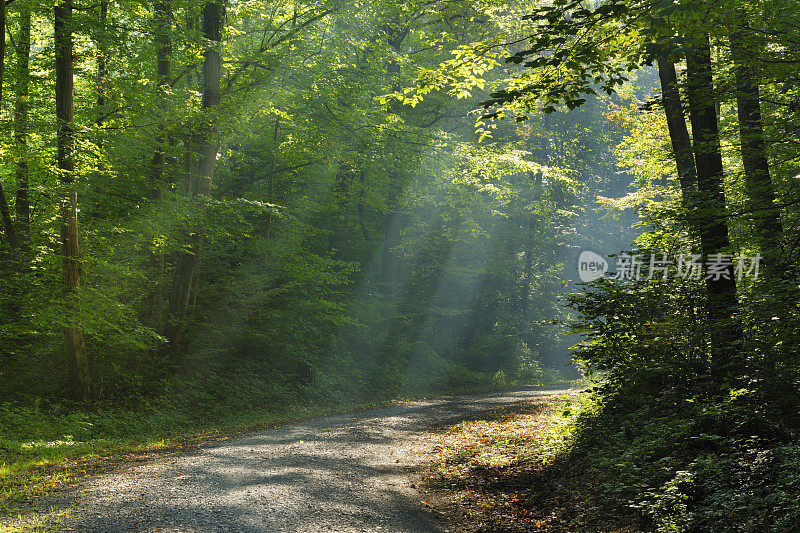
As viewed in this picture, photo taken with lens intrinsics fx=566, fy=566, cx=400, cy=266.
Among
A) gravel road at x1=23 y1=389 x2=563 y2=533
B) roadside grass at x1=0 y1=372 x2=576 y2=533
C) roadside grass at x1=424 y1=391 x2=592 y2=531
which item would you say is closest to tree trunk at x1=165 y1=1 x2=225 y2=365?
roadside grass at x1=0 y1=372 x2=576 y2=533

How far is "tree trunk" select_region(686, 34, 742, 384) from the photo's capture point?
20.5 ft

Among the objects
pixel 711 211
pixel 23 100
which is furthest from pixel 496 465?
pixel 23 100

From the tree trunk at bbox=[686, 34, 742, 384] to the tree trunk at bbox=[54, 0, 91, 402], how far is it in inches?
400

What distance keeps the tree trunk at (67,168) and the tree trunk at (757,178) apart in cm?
1055

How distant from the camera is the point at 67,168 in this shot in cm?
1073

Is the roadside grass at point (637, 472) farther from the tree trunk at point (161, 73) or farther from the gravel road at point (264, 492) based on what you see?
the tree trunk at point (161, 73)

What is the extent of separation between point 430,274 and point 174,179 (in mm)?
14751

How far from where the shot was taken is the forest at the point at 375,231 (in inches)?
229

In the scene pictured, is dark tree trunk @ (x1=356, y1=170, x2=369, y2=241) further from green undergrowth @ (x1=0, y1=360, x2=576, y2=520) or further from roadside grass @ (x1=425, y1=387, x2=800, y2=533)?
roadside grass @ (x1=425, y1=387, x2=800, y2=533)

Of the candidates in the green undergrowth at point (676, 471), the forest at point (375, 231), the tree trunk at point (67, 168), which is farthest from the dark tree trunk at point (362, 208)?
the green undergrowth at point (676, 471)

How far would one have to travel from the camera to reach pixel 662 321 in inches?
297

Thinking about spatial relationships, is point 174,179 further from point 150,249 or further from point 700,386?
point 700,386

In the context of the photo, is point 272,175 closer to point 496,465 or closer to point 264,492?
point 496,465

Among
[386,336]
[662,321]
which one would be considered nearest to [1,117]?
[662,321]
